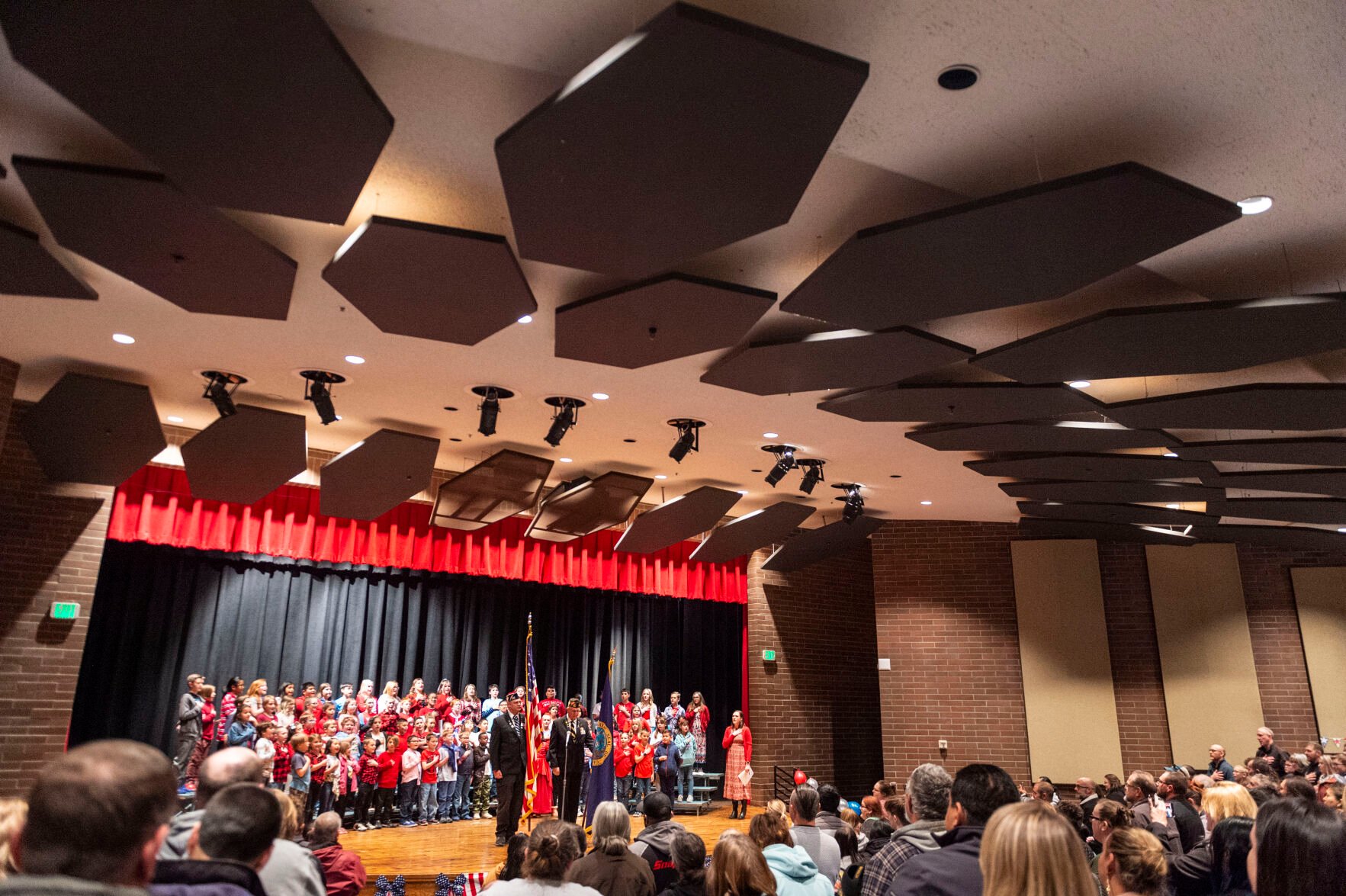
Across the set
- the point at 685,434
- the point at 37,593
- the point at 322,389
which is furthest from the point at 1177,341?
the point at 37,593

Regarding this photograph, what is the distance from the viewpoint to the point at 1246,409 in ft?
19.6

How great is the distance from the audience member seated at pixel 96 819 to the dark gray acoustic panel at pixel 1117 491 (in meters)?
9.14

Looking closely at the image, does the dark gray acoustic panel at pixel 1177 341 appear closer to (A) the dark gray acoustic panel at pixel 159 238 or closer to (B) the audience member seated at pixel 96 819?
(A) the dark gray acoustic panel at pixel 159 238

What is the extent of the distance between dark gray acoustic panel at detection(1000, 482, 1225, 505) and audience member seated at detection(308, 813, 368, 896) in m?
7.78

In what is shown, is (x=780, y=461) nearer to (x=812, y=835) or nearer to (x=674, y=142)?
(x=812, y=835)

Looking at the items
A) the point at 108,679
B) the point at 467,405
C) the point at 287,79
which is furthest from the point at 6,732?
the point at 287,79

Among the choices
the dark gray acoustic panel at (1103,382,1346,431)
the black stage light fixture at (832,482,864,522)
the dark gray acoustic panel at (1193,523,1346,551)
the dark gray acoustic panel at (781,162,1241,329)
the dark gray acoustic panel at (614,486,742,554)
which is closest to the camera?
the dark gray acoustic panel at (781,162,1241,329)

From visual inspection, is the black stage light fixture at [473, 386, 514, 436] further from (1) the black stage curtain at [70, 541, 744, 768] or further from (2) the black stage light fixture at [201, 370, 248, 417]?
(1) the black stage curtain at [70, 541, 744, 768]

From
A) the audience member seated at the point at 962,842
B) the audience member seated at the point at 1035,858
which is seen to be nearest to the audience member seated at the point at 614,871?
the audience member seated at the point at 962,842

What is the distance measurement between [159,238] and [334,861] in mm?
3112

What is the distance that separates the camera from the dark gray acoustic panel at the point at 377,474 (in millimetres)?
7777

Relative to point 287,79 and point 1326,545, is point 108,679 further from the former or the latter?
point 1326,545

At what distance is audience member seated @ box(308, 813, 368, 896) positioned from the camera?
3.57m

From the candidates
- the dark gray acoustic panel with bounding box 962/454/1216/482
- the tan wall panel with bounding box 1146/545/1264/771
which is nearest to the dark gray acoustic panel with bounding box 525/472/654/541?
the dark gray acoustic panel with bounding box 962/454/1216/482
